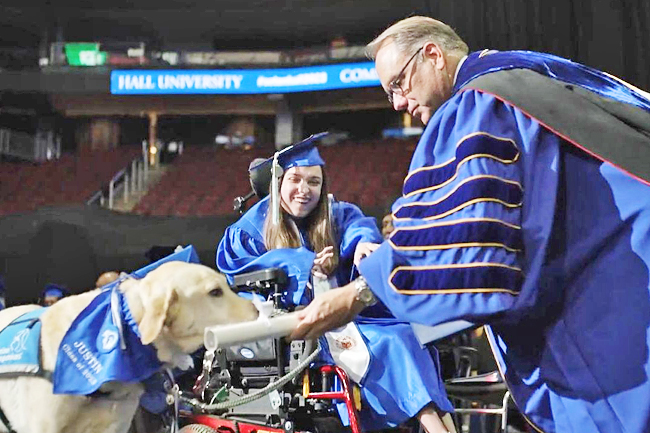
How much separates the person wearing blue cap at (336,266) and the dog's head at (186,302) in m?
0.43

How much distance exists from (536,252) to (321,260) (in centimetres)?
189

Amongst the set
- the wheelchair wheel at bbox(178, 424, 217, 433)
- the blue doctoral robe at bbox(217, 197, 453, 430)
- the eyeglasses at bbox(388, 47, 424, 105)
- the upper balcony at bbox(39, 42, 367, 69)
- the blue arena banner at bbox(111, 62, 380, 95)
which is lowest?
the wheelchair wheel at bbox(178, 424, 217, 433)

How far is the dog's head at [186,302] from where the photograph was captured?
2.71m

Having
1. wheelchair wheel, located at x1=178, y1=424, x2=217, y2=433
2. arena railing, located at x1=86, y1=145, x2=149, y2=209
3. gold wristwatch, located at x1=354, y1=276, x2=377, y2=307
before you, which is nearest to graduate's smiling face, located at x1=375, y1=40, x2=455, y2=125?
gold wristwatch, located at x1=354, y1=276, x2=377, y2=307

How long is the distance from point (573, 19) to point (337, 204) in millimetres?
6971

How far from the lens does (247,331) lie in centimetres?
155

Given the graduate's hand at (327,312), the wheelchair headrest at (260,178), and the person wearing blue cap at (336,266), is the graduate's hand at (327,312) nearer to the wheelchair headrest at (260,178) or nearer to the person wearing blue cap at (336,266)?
the person wearing blue cap at (336,266)

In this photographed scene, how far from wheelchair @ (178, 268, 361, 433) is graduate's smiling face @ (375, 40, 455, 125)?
133cm

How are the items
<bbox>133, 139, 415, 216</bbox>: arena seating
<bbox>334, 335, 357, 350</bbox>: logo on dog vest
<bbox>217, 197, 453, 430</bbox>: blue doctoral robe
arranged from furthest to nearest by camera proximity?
<bbox>133, 139, 415, 216</bbox>: arena seating < <bbox>334, 335, 357, 350</bbox>: logo on dog vest < <bbox>217, 197, 453, 430</bbox>: blue doctoral robe

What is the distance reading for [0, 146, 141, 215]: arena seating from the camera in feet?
52.3

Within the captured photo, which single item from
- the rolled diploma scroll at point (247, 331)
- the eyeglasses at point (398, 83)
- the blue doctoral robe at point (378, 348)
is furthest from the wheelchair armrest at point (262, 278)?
the rolled diploma scroll at point (247, 331)

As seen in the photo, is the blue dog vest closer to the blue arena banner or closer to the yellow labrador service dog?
the yellow labrador service dog

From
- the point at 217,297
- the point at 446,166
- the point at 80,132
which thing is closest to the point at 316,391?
the point at 217,297

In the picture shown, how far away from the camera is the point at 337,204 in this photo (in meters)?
3.90
